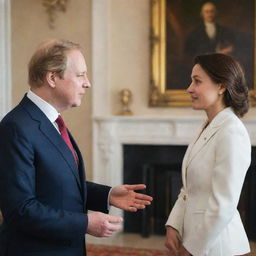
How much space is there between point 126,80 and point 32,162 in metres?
3.68

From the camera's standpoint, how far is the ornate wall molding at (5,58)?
5.04 metres

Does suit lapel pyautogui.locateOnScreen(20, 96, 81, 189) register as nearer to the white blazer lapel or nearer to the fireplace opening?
the white blazer lapel

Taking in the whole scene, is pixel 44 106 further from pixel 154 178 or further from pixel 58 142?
pixel 154 178

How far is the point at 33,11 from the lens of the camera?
530cm

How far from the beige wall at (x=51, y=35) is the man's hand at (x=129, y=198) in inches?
131

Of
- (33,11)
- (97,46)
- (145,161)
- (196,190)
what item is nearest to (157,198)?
(145,161)

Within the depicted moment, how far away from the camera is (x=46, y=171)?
1.53m

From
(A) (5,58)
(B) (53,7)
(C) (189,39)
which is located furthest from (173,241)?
(B) (53,7)

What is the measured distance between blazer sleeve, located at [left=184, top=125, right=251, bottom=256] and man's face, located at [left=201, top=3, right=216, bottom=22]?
3.29 m

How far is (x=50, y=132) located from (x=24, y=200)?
0.28 m

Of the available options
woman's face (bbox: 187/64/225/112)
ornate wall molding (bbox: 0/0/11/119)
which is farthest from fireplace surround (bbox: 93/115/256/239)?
woman's face (bbox: 187/64/225/112)

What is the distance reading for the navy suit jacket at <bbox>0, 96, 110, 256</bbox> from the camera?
145cm

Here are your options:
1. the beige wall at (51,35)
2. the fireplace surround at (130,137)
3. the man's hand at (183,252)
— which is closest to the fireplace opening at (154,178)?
the fireplace surround at (130,137)

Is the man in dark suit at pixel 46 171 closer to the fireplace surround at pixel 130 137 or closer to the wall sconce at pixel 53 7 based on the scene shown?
the fireplace surround at pixel 130 137
